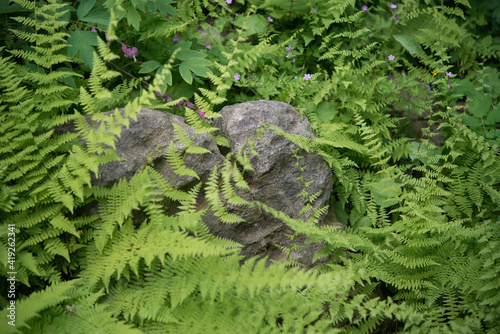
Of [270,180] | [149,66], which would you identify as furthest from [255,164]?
[149,66]

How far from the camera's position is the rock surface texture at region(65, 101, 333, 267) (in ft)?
8.72

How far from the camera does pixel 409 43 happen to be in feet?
13.8

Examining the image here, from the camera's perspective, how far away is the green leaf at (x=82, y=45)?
102 inches

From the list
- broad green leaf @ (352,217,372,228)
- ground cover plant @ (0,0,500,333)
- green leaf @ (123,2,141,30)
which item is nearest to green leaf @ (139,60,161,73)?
ground cover plant @ (0,0,500,333)

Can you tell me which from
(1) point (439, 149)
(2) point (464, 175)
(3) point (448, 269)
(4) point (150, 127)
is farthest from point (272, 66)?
(3) point (448, 269)

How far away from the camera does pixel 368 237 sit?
10.3ft

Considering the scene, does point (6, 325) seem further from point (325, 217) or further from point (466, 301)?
point (466, 301)

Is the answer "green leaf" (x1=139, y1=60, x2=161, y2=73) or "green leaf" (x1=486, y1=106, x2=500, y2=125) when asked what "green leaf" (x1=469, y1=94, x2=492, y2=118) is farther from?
"green leaf" (x1=139, y1=60, x2=161, y2=73)

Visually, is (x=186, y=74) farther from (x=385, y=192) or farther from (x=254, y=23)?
(x=385, y=192)

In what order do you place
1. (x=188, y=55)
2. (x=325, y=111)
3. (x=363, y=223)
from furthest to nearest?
1. (x=325, y=111)
2. (x=363, y=223)
3. (x=188, y=55)

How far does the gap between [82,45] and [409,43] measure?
354 cm

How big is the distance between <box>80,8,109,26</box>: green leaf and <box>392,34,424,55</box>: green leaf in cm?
322

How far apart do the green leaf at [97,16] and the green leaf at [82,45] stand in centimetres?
15

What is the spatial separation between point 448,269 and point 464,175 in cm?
112
